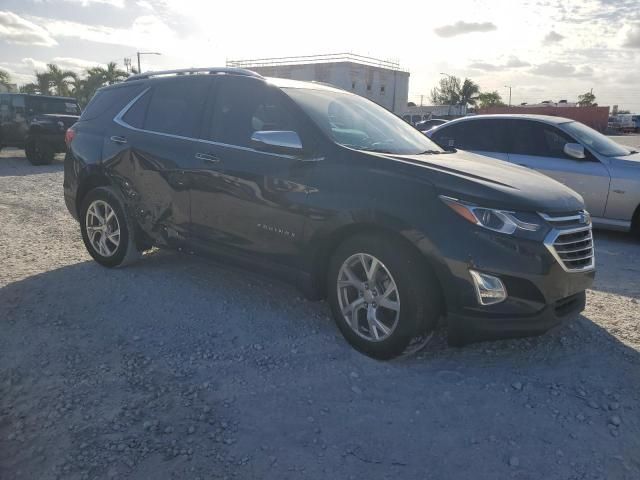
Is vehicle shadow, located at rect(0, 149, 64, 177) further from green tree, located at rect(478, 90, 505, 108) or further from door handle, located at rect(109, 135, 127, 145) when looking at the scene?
green tree, located at rect(478, 90, 505, 108)

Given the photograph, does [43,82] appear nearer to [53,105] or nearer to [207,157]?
[53,105]

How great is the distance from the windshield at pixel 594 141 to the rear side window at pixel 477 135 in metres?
0.83

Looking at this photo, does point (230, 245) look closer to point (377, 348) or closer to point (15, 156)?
point (377, 348)

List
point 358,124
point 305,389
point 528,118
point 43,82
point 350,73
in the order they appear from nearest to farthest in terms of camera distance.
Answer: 1. point 305,389
2. point 358,124
3. point 528,118
4. point 43,82
5. point 350,73

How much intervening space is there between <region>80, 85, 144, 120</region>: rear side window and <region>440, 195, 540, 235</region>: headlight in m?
3.36

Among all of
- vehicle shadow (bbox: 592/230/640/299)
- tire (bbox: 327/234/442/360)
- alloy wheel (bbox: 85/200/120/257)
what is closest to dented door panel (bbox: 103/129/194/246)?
alloy wheel (bbox: 85/200/120/257)

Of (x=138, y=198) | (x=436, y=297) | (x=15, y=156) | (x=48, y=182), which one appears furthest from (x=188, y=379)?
(x=15, y=156)

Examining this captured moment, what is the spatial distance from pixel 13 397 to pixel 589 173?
650 cm

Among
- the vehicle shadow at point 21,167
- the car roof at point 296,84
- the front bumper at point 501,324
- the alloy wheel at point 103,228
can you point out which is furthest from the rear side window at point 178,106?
the vehicle shadow at point 21,167

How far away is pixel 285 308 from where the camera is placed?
4.16 m

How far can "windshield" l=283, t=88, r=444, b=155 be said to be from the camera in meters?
3.73

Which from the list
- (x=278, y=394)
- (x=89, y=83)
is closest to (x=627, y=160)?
(x=278, y=394)

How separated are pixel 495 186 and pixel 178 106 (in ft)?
9.08

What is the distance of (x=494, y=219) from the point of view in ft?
9.73
